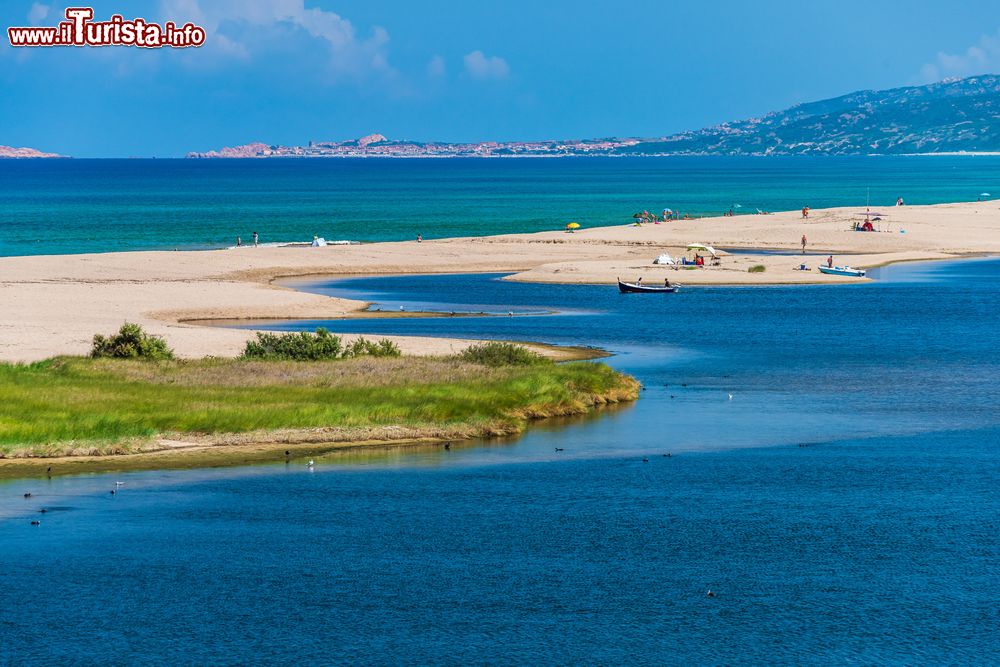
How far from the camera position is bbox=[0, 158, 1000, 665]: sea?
102 ft

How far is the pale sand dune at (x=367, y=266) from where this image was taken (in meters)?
75.2

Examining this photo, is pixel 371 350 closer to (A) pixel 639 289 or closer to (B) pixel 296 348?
(B) pixel 296 348

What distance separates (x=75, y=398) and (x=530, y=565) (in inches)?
853

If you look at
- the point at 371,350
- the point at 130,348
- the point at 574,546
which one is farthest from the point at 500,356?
the point at 574,546

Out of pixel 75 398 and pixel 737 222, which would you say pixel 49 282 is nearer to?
pixel 75 398

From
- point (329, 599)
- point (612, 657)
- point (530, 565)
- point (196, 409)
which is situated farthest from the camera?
point (196, 409)

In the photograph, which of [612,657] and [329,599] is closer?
[612,657]

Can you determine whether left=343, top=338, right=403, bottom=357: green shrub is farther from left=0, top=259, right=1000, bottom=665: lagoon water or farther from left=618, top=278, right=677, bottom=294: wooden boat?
left=618, top=278, right=677, bottom=294: wooden boat

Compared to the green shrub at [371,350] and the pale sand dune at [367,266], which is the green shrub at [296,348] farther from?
the pale sand dune at [367,266]

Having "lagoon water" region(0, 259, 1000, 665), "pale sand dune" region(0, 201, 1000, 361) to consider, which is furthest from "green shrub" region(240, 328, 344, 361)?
"lagoon water" region(0, 259, 1000, 665)

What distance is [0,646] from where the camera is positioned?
30484mm

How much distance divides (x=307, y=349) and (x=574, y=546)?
26204 mm

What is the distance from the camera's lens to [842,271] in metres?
112

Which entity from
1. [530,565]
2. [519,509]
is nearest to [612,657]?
[530,565]
